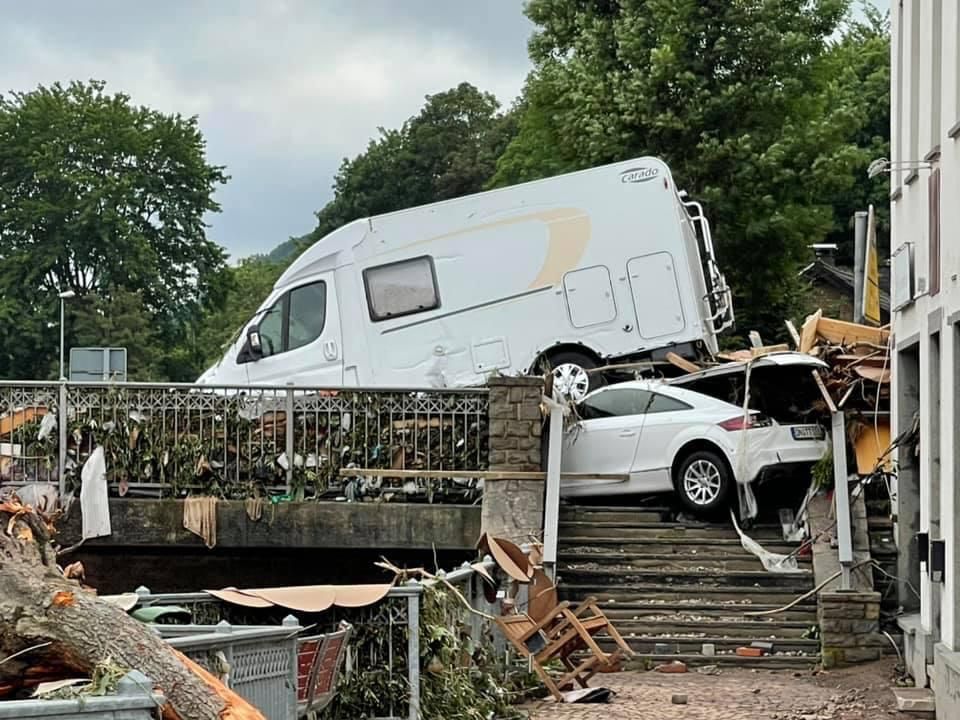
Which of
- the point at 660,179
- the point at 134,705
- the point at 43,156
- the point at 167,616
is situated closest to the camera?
the point at 134,705

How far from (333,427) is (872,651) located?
6.72m

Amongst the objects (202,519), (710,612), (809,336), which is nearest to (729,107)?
(809,336)

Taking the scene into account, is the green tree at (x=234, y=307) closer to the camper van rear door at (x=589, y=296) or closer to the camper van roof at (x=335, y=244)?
the camper van roof at (x=335, y=244)

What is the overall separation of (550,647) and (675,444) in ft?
18.3

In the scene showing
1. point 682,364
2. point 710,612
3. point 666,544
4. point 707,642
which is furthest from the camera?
point 682,364

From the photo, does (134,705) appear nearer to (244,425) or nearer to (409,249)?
(244,425)

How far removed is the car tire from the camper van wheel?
101 inches

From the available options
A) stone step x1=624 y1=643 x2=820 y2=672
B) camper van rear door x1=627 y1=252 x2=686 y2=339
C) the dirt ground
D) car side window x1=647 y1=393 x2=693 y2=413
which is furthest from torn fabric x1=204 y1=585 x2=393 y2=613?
camper van rear door x1=627 y1=252 x2=686 y2=339

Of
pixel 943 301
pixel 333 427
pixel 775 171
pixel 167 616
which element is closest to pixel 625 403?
pixel 333 427

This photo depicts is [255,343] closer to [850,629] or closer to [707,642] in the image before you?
[707,642]

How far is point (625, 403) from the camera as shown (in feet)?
63.4

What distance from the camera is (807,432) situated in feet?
61.0

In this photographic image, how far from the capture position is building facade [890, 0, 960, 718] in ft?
40.6

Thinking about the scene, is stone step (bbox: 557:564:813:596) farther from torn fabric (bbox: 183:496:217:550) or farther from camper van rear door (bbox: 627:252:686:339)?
camper van rear door (bbox: 627:252:686:339)
